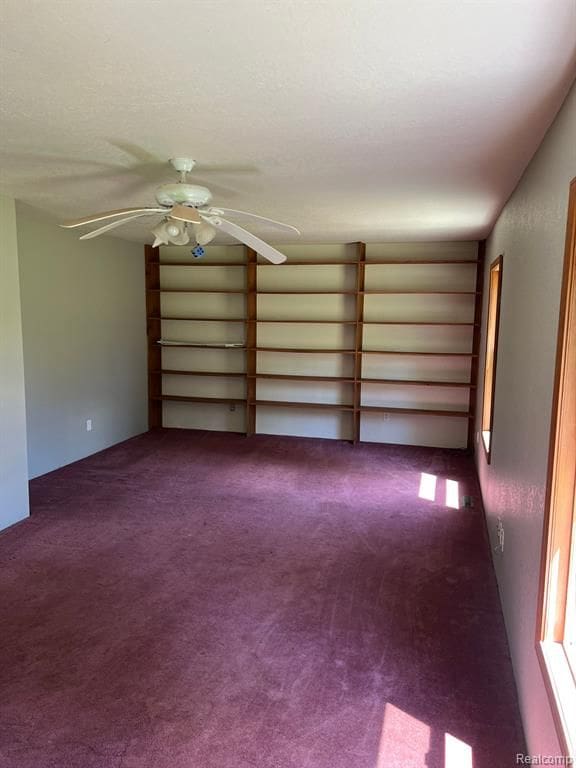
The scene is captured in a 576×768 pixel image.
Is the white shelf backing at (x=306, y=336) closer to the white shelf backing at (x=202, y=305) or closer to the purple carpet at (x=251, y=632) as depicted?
the white shelf backing at (x=202, y=305)

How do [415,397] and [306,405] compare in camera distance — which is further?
[306,405]

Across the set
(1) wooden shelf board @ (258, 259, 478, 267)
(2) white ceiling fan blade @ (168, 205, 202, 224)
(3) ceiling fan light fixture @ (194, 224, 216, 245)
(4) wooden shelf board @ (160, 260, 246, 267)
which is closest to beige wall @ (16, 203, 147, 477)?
(4) wooden shelf board @ (160, 260, 246, 267)

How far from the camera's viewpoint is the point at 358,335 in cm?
602

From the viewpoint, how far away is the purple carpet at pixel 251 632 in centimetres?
189

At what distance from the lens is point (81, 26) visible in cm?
139

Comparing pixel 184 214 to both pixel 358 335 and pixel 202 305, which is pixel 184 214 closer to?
pixel 358 335

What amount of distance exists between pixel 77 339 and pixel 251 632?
371cm

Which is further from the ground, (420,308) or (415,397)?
(420,308)

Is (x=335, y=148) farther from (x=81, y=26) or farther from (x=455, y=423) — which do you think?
(x=455, y=423)

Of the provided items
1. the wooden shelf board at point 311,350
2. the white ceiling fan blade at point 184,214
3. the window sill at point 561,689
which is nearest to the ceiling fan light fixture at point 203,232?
the white ceiling fan blade at point 184,214

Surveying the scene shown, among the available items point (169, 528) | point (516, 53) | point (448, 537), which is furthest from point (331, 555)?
point (516, 53)

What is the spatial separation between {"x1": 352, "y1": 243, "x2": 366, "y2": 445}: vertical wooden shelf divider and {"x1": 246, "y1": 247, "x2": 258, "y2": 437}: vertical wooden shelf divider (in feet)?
4.02

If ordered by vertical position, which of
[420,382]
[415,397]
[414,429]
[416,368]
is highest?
[416,368]

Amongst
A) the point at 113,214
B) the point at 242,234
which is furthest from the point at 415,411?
the point at 113,214
